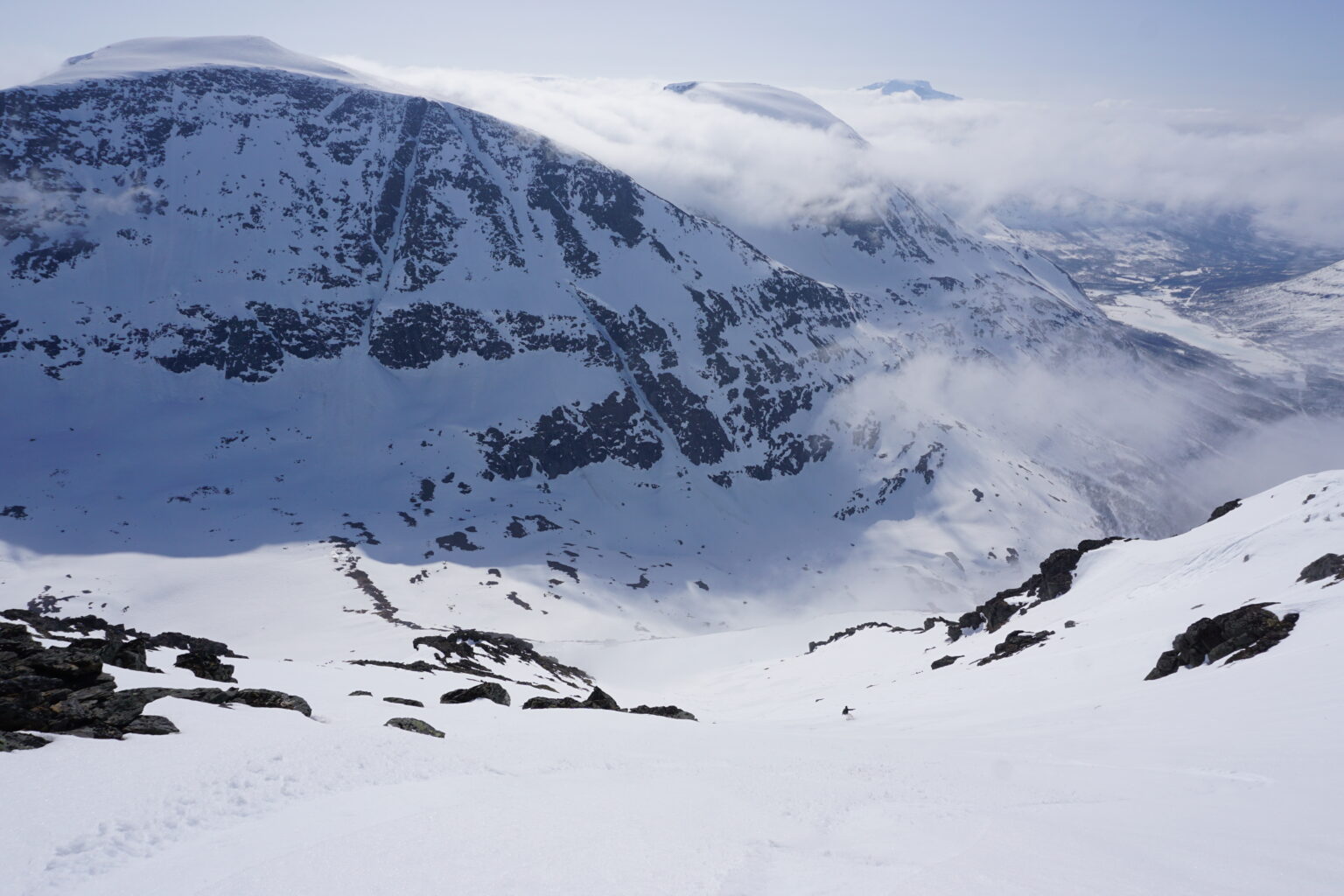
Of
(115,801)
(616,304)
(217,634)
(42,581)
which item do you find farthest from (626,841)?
(616,304)

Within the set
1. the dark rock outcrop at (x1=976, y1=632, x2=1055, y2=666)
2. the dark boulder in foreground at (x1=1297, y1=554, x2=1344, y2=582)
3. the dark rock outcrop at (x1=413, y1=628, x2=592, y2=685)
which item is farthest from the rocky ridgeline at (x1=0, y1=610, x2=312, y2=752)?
the dark rock outcrop at (x1=976, y1=632, x2=1055, y2=666)

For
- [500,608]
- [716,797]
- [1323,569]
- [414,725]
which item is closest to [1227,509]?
[1323,569]

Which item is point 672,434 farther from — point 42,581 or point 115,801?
point 115,801

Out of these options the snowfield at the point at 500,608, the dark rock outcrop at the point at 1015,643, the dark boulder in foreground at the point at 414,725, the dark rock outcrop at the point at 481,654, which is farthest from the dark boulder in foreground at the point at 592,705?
the dark rock outcrop at the point at 1015,643

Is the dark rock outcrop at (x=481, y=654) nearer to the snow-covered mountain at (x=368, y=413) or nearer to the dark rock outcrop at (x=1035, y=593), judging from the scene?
the dark rock outcrop at (x=1035, y=593)

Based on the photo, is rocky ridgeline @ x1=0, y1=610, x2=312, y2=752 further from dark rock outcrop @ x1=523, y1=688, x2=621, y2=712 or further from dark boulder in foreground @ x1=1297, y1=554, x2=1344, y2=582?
dark boulder in foreground @ x1=1297, y1=554, x2=1344, y2=582

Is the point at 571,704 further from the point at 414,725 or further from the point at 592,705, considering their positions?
the point at 414,725
